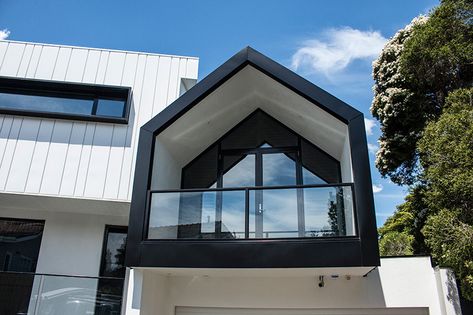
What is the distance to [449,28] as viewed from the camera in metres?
7.67

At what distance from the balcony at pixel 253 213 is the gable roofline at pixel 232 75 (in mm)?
1564

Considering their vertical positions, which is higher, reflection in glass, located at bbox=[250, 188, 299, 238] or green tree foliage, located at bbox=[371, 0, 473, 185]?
green tree foliage, located at bbox=[371, 0, 473, 185]

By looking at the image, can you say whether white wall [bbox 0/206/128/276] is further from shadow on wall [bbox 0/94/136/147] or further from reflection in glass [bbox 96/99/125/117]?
reflection in glass [bbox 96/99/125/117]

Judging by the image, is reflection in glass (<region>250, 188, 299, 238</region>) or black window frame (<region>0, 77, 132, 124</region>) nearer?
reflection in glass (<region>250, 188, 299, 238</region>)

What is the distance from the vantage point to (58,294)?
6504mm

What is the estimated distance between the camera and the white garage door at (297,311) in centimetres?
670

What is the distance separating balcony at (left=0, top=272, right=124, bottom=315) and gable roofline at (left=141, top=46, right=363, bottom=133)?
3.29 meters

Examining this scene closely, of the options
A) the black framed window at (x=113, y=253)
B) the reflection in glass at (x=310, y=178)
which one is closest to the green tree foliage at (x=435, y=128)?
the reflection in glass at (x=310, y=178)

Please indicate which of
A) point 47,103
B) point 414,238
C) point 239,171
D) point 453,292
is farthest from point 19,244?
point 414,238

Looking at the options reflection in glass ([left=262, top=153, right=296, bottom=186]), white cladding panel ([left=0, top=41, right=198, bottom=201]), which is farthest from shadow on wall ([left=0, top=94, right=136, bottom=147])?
reflection in glass ([left=262, top=153, right=296, bottom=186])

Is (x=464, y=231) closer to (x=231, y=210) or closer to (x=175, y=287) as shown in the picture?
(x=231, y=210)

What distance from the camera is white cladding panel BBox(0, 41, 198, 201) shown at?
7195 mm

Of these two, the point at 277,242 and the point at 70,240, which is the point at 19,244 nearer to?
the point at 70,240

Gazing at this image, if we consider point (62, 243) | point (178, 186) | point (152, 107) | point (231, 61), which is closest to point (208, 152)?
point (178, 186)
